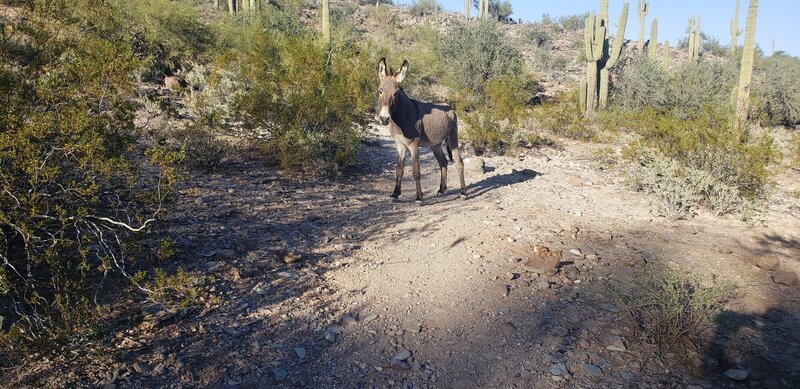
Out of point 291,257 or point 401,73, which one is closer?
point 291,257

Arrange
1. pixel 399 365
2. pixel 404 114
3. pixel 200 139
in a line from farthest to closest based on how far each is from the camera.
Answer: pixel 200 139 → pixel 404 114 → pixel 399 365

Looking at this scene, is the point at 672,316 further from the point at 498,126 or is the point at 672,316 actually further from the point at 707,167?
the point at 498,126

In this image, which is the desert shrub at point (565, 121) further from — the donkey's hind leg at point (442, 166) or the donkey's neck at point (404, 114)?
the donkey's neck at point (404, 114)

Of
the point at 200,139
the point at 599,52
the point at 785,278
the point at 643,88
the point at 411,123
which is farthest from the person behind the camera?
the point at 643,88

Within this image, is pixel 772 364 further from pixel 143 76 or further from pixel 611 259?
pixel 143 76

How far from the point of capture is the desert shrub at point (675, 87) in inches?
811

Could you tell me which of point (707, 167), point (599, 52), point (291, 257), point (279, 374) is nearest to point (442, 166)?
point (291, 257)

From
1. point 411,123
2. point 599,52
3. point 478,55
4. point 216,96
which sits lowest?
point 411,123

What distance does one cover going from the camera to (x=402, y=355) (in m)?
3.67

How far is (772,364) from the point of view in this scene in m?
3.78

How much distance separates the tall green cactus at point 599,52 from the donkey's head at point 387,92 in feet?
51.6

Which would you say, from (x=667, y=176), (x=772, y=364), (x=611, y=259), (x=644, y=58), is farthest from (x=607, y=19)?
(x=772, y=364)

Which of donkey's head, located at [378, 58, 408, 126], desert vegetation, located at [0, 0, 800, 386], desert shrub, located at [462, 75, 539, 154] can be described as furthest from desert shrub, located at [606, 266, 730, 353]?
desert shrub, located at [462, 75, 539, 154]

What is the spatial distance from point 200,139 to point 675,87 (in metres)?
21.6
